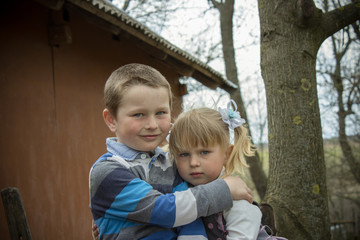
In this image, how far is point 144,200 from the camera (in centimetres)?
148

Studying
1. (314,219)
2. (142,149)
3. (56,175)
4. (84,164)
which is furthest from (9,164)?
(314,219)

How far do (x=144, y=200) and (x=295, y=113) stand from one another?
2247 mm

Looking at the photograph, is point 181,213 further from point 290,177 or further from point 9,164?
point 9,164

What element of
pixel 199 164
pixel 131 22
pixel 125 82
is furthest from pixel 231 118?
pixel 131 22

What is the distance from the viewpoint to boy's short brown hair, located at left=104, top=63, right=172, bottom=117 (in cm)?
171

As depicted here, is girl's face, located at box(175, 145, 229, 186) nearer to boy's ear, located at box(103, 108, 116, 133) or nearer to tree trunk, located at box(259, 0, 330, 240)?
boy's ear, located at box(103, 108, 116, 133)

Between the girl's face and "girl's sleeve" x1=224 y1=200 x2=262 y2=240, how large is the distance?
0.76 feet

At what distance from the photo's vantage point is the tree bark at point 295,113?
3047 millimetres

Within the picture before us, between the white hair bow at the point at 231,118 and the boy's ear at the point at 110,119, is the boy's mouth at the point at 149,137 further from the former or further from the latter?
the white hair bow at the point at 231,118

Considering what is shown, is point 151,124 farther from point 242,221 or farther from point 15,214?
point 15,214

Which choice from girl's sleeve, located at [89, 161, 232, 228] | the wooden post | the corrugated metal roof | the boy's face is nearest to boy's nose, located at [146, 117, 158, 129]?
the boy's face

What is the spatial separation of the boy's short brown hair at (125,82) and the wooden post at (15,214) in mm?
1155

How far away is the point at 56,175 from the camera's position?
167 inches

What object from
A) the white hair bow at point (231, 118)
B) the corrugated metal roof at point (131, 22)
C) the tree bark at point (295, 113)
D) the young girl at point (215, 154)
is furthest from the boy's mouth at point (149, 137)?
the corrugated metal roof at point (131, 22)
